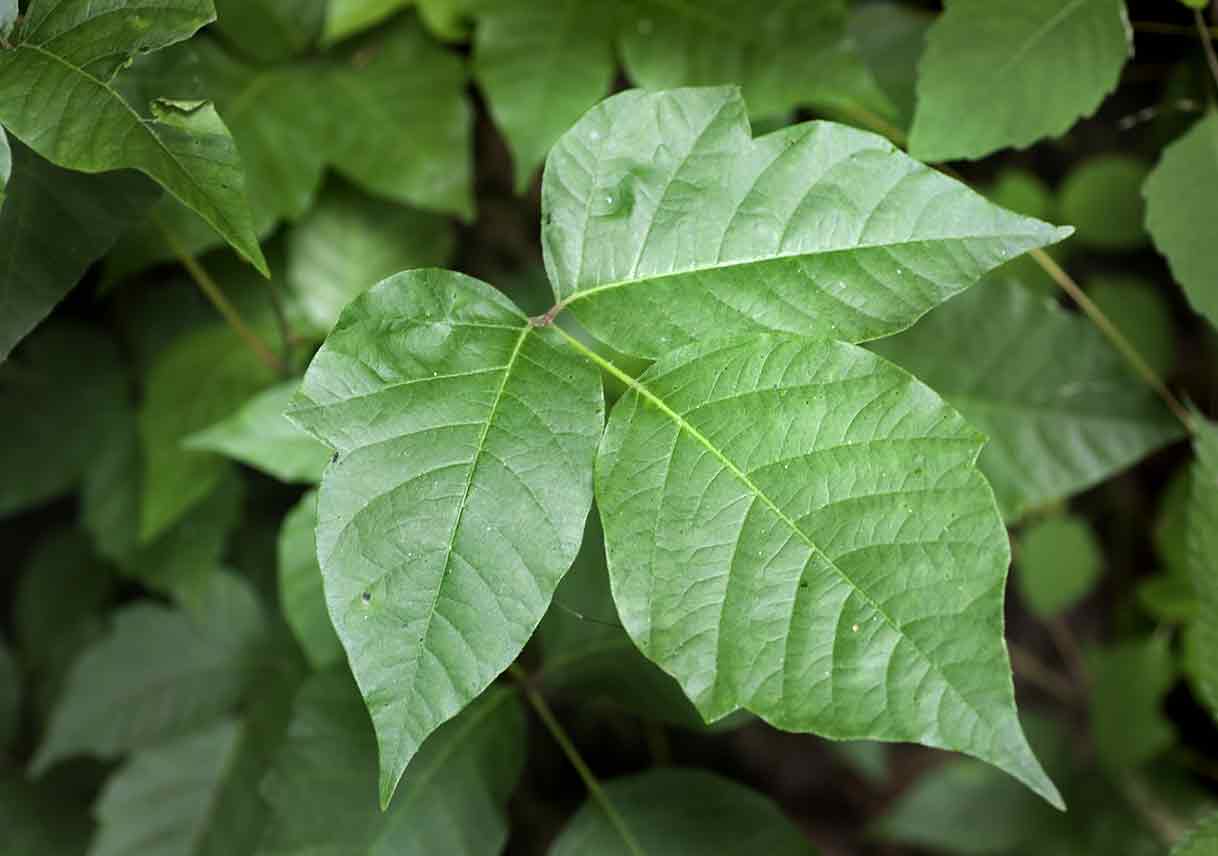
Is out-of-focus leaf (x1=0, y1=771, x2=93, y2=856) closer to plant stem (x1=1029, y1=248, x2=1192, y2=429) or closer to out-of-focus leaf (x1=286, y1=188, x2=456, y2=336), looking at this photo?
out-of-focus leaf (x1=286, y1=188, x2=456, y2=336)

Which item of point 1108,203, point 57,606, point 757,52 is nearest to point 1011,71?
point 757,52

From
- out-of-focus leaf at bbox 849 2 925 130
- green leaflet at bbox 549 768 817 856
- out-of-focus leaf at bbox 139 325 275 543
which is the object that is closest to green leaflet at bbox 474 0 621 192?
out-of-focus leaf at bbox 849 2 925 130

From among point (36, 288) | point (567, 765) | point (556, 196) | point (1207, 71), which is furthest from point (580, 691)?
point (1207, 71)

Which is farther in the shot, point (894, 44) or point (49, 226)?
point (894, 44)

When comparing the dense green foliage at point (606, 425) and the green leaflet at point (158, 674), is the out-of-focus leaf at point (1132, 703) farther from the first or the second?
the green leaflet at point (158, 674)

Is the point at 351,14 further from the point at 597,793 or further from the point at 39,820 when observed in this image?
the point at 39,820

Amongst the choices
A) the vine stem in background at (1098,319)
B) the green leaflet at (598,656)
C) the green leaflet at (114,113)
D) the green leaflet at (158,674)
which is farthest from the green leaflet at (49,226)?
the vine stem in background at (1098,319)
